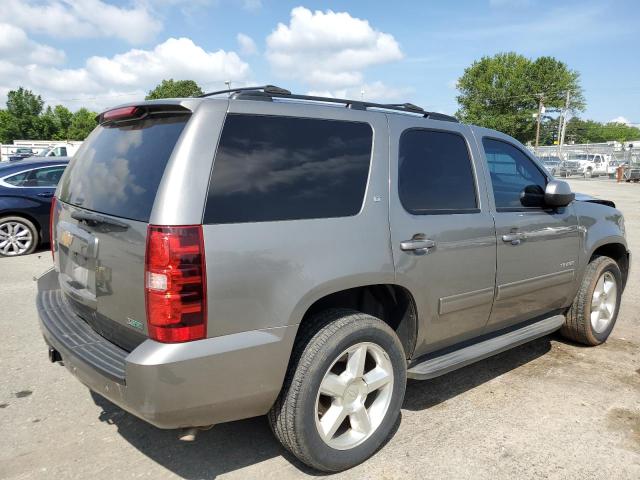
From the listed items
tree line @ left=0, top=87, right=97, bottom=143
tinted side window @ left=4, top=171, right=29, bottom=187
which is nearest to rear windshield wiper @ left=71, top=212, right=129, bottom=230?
tinted side window @ left=4, top=171, right=29, bottom=187

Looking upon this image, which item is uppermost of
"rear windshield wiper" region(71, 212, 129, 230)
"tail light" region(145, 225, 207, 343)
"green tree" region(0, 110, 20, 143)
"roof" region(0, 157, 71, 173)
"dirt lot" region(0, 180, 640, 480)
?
"green tree" region(0, 110, 20, 143)

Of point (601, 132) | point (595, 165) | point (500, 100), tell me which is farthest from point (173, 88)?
point (601, 132)

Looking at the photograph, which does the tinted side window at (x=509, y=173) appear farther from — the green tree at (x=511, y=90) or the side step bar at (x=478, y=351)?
the green tree at (x=511, y=90)

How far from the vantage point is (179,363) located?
Answer: 218 cm

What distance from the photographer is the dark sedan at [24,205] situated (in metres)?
8.46

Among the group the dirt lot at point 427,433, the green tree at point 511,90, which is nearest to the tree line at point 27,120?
the green tree at point 511,90

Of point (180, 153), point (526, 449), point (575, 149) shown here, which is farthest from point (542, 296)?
point (575, 149)

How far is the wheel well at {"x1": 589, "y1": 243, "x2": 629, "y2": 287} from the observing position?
4.77m

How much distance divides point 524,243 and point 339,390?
70.8 inches

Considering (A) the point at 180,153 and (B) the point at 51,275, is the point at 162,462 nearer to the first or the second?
(B) the point at 51,275

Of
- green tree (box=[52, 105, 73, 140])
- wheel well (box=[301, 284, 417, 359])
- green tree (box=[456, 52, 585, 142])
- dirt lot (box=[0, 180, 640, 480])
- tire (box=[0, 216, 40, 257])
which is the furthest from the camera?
green tree (box=[52, 105, 73, 140])

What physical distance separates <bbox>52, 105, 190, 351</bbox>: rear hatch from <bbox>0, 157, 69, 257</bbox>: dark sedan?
6.36 metres

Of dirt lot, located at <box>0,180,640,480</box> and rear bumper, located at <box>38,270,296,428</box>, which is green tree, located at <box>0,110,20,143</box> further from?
rear bumper, located at <box>38,270,296,428</box>

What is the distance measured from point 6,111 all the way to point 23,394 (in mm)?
84326
